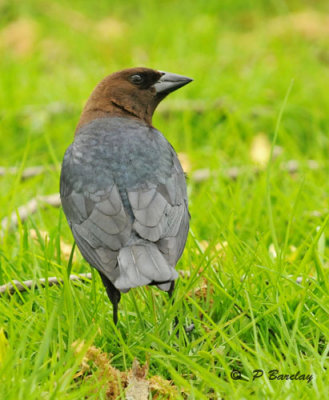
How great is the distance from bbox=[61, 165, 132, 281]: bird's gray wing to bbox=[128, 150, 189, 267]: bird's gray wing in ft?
0.20

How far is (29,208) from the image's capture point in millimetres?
4324

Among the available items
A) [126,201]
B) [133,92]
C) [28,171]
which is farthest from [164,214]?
[28,171]

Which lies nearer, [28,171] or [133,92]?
[133,92]

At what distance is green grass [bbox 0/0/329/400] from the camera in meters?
2.69

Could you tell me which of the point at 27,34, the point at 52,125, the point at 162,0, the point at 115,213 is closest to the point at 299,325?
the point at 115,213

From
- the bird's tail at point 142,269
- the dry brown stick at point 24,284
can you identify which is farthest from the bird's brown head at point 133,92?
the bird's tail at point 142,269

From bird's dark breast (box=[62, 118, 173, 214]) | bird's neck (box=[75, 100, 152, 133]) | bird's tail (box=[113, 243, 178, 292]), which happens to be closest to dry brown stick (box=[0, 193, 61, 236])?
bird's neck (box=[75, 100, 152, 133])

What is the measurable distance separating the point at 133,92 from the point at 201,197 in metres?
0.81

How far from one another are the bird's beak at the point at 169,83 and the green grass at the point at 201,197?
616 millimetres

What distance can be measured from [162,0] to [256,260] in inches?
272

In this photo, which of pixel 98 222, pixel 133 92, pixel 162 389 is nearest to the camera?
pixel 162 389

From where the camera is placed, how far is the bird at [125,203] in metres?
2.75

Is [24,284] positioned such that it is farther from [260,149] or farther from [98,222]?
[260,149]

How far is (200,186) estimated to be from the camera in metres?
4.97
